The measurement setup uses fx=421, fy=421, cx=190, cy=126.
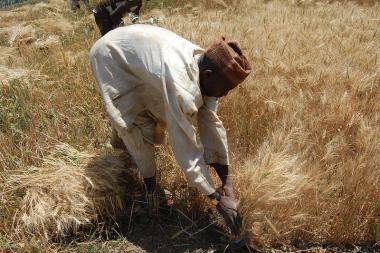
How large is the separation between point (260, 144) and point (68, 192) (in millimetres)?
1178

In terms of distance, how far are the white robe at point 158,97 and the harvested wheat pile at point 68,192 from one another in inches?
8.6

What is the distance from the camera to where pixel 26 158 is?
254 centimetres

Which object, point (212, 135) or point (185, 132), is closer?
point (185, 132)

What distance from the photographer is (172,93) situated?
1804 millimetres

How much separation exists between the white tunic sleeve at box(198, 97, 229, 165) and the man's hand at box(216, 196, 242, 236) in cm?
24

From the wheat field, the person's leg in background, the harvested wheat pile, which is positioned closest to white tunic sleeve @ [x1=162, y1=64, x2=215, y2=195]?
the wheat field

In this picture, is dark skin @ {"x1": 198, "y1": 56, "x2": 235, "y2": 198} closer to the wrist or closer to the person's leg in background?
the wrist

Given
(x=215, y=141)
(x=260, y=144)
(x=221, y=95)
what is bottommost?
(x=260, y=144)

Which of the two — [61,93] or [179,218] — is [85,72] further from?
[179,218]

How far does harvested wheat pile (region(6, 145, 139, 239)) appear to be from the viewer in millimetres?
2127

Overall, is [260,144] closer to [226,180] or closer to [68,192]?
[226,180]

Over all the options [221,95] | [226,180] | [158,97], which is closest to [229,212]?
[226,180]

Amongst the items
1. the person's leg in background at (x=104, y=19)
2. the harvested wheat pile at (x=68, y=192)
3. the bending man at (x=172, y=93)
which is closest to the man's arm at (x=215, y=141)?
the bending man at (x=172, y=93)

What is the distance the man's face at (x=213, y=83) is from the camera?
1.81 metres
